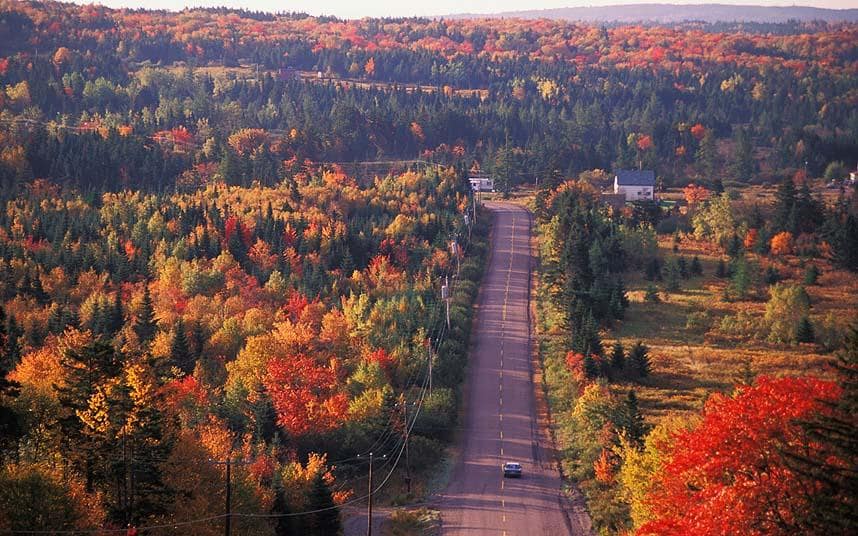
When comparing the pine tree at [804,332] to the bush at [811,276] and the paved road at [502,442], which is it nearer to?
the bush at [811,276]

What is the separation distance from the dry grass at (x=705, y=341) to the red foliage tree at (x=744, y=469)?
1840 cm

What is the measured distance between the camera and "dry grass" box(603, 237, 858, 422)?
62.1 meters

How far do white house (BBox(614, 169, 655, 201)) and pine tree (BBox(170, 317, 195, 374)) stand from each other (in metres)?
71.6

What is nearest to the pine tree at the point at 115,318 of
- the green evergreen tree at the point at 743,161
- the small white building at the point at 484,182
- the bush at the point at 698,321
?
the bush at the point at 698,321

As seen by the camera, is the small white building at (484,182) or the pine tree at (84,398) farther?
the small white building at (484,182)

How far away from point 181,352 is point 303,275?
67.9ft

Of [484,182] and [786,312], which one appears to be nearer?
[786,312]

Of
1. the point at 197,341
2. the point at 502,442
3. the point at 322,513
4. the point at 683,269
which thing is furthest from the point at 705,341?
the point at 322,513

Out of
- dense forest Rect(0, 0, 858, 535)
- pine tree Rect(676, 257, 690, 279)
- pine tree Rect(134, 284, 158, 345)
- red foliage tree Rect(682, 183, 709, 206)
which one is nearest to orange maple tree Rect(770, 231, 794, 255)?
dense forest Rect(0, 0, 858, 535)

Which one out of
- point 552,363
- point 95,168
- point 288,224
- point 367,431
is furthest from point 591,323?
point 95,168

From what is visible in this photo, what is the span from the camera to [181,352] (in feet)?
202

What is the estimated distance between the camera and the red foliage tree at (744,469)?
30.4 meters

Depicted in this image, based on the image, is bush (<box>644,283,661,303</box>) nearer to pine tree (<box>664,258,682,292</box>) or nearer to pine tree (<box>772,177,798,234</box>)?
pine tree (<box>664,258,682,292</box>)

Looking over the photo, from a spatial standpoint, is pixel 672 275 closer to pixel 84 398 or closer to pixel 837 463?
pixel 837 463
